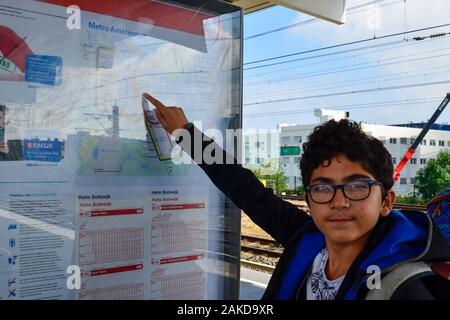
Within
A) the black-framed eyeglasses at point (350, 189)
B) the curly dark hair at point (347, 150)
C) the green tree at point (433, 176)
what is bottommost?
the green tree at point (433, 176)

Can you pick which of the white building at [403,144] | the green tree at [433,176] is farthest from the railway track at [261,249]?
the white building at [403,144]

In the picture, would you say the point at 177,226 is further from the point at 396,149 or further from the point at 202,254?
the point at 396,149

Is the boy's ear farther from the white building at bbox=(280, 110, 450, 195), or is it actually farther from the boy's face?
the white building at bbox=(280, 110, 450, 195)

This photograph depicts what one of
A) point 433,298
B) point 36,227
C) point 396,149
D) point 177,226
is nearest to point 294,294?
Answer: point 433,298

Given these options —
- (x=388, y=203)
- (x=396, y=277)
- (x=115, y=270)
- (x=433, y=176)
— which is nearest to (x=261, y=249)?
(x=115, y=270)

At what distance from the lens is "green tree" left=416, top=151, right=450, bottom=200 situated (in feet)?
79.7

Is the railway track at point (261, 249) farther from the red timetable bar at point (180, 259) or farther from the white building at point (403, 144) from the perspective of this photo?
the white building at point (403, 144)

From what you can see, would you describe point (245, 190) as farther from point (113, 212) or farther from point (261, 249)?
point (261, 249)

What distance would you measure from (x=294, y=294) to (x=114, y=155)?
0.96 meters

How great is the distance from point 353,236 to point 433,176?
2630 cm

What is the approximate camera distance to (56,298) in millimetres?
1759

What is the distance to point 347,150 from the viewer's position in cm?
154

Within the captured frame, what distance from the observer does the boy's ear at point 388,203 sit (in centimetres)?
154

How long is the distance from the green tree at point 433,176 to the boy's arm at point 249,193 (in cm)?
2443
